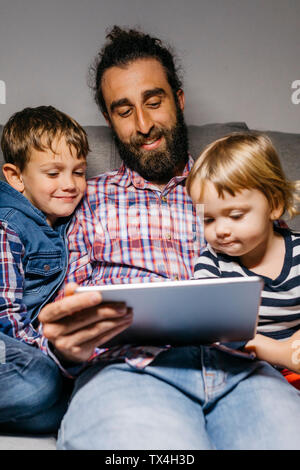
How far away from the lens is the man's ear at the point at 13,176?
1.32 meters

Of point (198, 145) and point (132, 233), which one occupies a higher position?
point (198, 145)

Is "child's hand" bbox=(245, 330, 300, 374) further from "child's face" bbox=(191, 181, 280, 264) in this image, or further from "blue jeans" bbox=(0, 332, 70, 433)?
"blue jeans" bbox=(0, 332, 70, 433)

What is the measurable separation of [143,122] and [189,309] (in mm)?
825

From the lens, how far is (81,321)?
79 centimetres

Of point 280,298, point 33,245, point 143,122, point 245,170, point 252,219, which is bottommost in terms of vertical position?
point 280,298

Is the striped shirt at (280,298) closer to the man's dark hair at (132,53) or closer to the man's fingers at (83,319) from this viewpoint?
the man's fingers at (83,319)

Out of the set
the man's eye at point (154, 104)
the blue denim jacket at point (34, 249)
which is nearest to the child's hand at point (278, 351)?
the blue denim jacket at point (34, 249)

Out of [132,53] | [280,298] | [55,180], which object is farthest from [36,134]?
[280,298]

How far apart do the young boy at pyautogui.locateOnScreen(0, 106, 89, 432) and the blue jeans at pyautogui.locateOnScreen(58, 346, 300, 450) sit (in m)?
0.15

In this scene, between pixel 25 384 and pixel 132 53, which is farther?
pixel 132 53

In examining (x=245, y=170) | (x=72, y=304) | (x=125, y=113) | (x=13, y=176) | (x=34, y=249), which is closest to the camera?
(x=72, y=304)

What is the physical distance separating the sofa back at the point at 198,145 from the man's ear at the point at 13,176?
0.30 meters

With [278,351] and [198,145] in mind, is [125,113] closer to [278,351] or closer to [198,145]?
[198,145]

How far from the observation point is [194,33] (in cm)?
189
